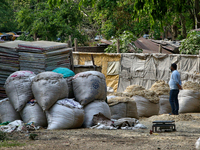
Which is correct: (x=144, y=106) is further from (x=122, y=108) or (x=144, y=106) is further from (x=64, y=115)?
(x=64, y=115)

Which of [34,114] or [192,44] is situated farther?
[192,44]

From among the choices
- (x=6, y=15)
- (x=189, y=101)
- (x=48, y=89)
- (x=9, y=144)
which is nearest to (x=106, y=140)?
(x=9, y=144)

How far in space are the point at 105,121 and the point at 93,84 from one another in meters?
Result: 0.81

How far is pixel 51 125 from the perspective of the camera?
19.5 feet

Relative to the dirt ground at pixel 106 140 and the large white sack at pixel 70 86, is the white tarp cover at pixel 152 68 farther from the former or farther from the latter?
the large white sack at pixel 70 86

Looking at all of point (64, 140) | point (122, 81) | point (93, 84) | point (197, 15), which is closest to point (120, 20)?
point (197, 15)

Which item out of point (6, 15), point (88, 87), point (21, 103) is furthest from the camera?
point (6, 15)

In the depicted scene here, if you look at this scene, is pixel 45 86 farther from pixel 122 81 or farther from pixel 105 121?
pixel 122 81

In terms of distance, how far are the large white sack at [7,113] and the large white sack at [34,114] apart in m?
0.24

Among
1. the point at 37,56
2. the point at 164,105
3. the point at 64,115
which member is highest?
the point at 37,56

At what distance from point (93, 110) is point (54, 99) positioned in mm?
855

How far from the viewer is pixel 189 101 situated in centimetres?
966

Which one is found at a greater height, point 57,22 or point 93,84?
point 57,22

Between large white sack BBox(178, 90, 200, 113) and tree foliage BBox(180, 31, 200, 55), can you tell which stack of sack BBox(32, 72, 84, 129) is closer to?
large white sack BBox(178, 90, 200, 113)
